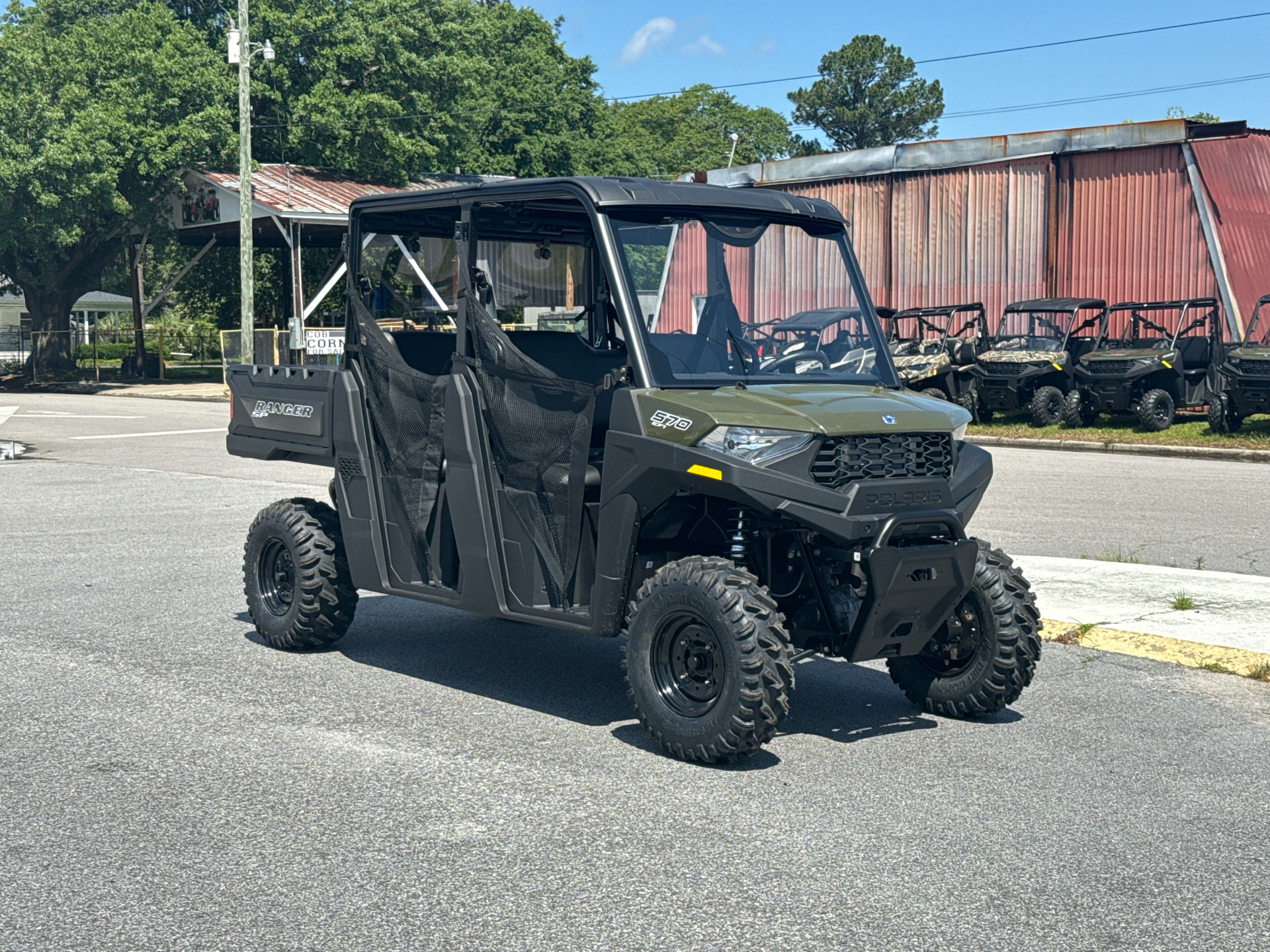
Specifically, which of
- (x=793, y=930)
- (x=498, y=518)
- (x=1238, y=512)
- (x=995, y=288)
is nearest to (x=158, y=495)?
(x=498, y=518)

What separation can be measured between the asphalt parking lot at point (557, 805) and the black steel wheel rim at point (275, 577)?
0.92ft

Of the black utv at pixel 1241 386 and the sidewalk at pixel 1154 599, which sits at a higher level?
the black utv at pixel 1241 386

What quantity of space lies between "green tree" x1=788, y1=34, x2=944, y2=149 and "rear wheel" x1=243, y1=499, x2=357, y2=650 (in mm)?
106611

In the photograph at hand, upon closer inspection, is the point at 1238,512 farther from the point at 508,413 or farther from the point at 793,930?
the point at 793,930

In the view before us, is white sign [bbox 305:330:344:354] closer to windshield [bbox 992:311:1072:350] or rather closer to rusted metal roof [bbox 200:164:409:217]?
rusted metal roof [bbox 200:164:409:217]

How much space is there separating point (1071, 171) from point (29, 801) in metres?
26.5

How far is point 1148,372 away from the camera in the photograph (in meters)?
23.9

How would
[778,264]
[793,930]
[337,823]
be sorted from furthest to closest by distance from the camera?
[778,264] < [337,823] < [793,930]

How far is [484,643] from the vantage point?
8508mm

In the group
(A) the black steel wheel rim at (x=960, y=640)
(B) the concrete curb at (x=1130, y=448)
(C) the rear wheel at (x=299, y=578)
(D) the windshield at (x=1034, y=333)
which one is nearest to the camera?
(A) the black steel wheel rim at (x=960, y=640)

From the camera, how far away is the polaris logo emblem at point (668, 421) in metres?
5.94

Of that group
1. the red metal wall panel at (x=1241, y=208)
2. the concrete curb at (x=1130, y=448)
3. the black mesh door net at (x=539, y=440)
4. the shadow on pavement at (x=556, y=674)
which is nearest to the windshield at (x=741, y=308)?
the black mesh door net at (x=539, y=440)

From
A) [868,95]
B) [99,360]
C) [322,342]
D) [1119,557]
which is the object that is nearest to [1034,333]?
[322,342]

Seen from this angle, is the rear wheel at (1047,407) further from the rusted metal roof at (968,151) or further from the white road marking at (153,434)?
the white road marking at (153,434)
